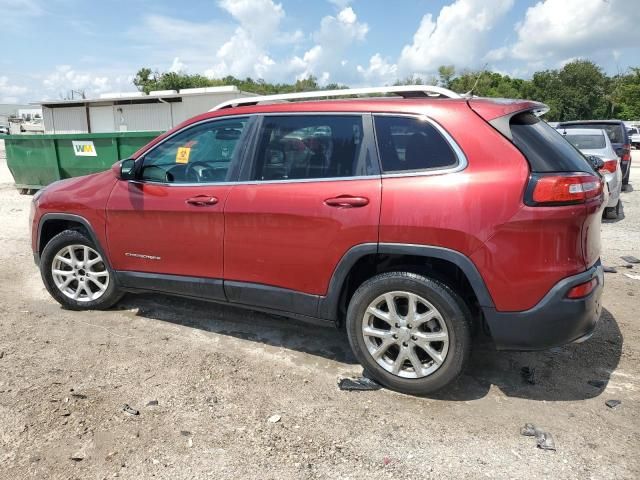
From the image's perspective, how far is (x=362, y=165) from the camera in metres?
3.20

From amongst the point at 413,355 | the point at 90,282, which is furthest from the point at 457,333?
the point at 90,282

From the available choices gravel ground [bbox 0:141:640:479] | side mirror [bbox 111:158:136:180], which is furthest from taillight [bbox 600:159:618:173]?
side mirror [bbox 111:158:136:180]

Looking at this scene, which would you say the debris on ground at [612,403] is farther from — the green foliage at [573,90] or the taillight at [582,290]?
the green foliage at [573,90]

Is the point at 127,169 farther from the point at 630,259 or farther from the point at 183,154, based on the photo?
the point at 630,259

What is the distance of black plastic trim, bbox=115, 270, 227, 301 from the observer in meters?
3.83

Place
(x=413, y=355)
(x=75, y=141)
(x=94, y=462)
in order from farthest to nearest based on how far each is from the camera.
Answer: (x=75, y=141) → (x=413, y=355) → (x=94, y=462)

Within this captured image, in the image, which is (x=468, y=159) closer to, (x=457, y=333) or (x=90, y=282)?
(x=457, y=333)

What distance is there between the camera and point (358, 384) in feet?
11.0

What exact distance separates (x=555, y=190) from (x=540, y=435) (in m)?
1.34

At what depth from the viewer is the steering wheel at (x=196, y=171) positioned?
3.92 meters

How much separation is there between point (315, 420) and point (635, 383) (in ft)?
7.00

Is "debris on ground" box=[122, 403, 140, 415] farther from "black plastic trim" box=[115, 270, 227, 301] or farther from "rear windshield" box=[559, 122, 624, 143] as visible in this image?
"rear windshield" box=[559, 122, 624, 143]

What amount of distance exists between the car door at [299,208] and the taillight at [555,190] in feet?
2.80

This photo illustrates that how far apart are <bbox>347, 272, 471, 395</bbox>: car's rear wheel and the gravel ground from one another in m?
0.17
